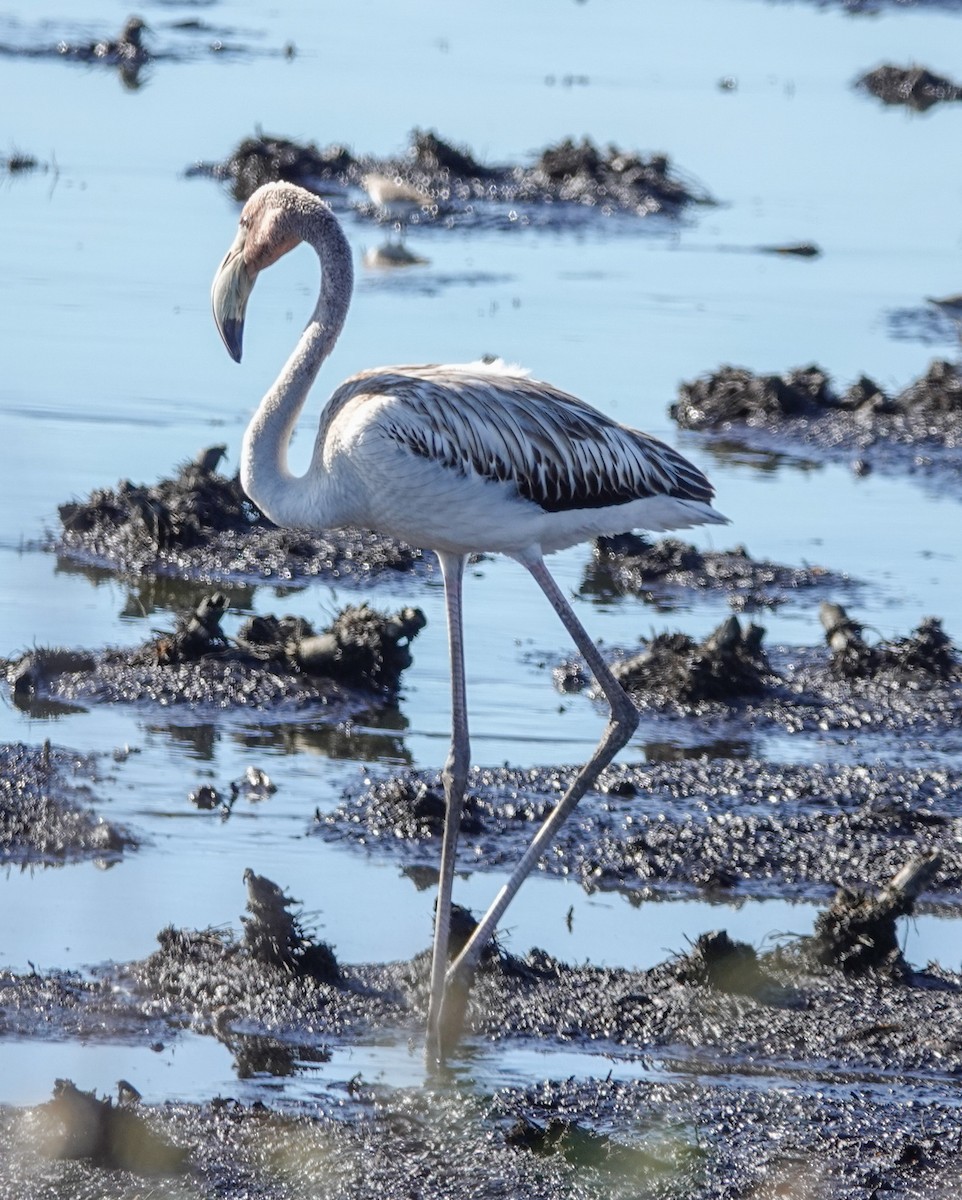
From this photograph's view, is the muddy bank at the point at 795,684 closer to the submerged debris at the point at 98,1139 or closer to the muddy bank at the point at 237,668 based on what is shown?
the muddy bank at the point at 237,668

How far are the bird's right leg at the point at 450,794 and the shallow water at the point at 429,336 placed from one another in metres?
0.13

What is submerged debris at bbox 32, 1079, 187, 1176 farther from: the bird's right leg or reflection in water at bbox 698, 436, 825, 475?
reflection in water at bbox 698, 436, 825, 475

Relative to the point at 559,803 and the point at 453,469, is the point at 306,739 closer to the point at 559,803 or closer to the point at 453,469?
the point at 559,803

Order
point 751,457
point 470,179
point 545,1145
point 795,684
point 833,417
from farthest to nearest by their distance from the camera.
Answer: point 470,179 → point 833,417 → point 751,457 → point 795,684 → point 545,1145

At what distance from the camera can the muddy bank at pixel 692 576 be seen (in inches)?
386

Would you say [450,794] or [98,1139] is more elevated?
[450,794]

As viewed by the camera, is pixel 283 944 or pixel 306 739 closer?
pixel 283 944

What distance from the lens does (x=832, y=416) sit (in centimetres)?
1301

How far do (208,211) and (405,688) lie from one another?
10.1 meters

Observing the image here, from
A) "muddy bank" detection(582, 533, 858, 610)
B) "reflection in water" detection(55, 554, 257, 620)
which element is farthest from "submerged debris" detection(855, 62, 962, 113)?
"reflection in water" detection(55, 554, 257, 620)

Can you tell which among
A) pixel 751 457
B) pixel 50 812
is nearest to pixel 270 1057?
pixel 50 812

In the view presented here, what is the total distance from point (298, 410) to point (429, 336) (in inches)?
283

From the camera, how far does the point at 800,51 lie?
102ft

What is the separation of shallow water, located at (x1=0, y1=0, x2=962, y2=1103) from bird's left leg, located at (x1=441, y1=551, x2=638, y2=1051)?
0.25 metres
